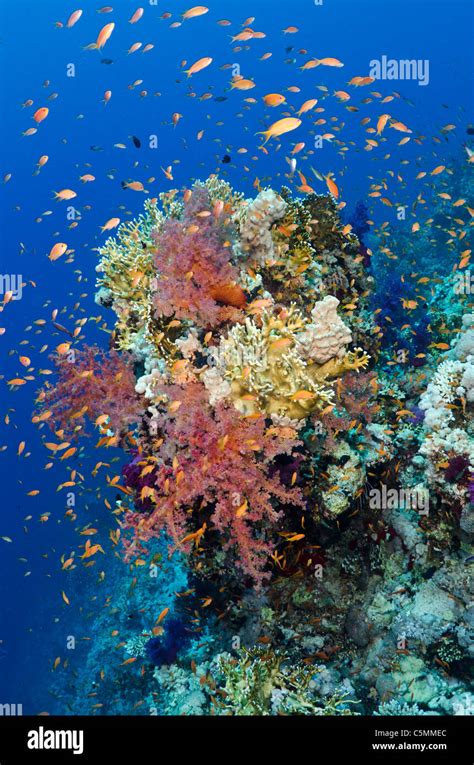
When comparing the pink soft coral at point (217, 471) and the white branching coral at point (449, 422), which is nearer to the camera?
the pink soft coral at point (217, 471)

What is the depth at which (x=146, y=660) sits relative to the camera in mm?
10133

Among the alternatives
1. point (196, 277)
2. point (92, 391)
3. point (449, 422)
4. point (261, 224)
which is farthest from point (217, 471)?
point (261, 224)

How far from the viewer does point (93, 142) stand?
75562mm

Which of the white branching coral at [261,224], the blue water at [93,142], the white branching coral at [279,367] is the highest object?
the blue water at [93,142]

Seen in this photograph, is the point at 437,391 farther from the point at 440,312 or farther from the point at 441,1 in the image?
the point at 441,1

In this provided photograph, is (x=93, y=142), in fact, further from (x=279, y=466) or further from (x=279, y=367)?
(x=279, y=466)

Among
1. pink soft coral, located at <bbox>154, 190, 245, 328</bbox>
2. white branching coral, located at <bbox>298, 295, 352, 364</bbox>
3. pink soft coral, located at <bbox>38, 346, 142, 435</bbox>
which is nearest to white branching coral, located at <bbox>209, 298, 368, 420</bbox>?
white branching coral, located at <bbox>298, 295, 352, 364</bbox>

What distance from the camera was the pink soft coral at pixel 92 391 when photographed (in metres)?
5.91

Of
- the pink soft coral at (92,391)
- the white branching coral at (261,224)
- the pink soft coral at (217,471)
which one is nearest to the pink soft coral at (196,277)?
the white branching coral at (261,224)

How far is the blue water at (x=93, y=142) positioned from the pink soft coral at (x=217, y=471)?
14642 millimetres

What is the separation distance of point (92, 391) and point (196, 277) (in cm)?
217
